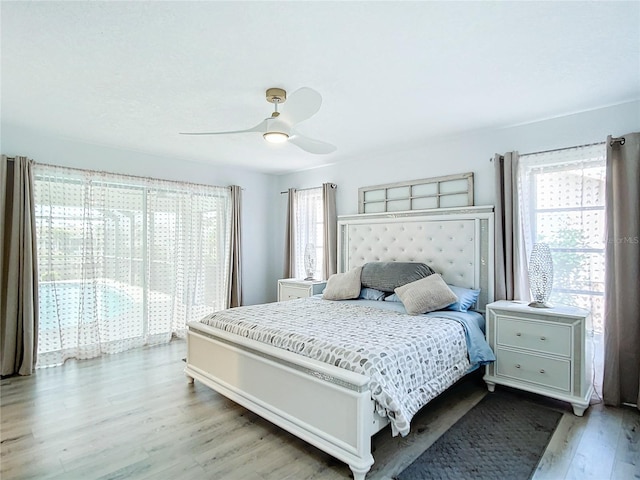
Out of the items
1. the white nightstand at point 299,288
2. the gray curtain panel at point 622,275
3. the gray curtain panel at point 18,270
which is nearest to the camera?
the gray curtain panel at point 622,275

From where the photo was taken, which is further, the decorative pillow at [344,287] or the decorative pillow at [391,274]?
the decorative pillow at [344,287]

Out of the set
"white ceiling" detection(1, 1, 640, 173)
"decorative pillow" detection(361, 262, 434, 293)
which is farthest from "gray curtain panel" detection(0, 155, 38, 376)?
"decorative pillow" detection(361, 262, 434, 293)

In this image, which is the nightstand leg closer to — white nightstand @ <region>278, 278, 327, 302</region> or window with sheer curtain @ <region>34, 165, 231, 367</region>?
white nightstand @ <region>278, 278, 327, 302</region>

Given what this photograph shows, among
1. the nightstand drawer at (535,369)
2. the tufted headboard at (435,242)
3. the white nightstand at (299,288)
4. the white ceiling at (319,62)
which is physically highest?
the white ceiling at (319,62)

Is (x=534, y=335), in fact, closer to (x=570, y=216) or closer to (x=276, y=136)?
(x=570, y=216)

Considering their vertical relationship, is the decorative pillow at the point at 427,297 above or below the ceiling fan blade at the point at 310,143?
below

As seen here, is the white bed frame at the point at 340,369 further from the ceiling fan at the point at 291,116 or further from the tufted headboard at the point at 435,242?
the ceiling fan at the point at 291,116

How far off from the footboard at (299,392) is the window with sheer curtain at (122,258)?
1.84 meters

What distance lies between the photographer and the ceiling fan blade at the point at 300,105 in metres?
2.17

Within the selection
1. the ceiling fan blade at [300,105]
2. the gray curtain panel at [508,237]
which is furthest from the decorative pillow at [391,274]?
the ceiling fan blade at [300,105]

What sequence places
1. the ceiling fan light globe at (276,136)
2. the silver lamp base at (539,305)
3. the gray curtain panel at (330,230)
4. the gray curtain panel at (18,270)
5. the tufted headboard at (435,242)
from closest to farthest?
1. the ceiling fan light globe at (276,136)
2. the silver lamp base at (539,305)
3. the gray curtain panel at (18,270)
4. the tufted headboard at (435,242)
5. the gray curtain panel at (330,230)

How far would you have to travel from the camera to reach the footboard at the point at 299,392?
199cm

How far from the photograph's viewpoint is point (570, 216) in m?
3.26

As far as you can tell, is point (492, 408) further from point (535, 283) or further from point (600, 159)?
point (600, 159)
